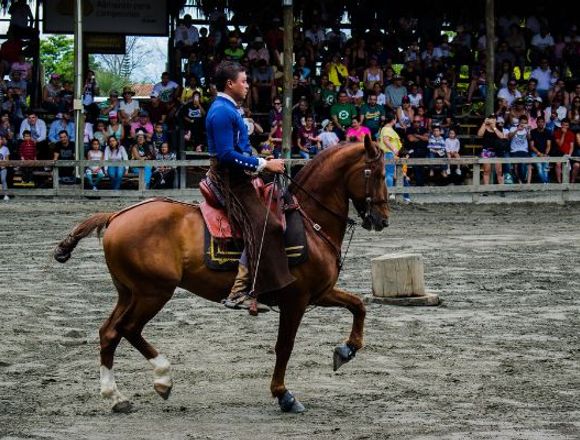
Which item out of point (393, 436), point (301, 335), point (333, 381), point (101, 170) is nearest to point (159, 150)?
point (101, 170)

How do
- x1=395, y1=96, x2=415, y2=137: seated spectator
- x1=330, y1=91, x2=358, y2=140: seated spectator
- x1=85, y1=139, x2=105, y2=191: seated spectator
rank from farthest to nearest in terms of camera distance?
1. x1=395, y1=96, x2=415, y2=137: seated spectator
2. x1=330, y1=91, x2=358, y2=140: seated spectator
3. x1=85, y1=139, x2=105, y2=191: seated spectator

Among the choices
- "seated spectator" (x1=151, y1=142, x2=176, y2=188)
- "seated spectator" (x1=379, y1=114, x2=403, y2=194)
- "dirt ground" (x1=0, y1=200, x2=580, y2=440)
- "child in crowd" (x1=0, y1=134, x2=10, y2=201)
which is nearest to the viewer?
"dirt ground" (x1=0, y1=200, x2=580, y2=440)

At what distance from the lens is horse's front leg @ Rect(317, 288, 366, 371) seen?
9469mm

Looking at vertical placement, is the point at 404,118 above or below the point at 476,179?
above

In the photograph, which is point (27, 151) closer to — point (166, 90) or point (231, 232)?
point (166, 90)

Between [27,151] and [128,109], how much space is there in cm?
251

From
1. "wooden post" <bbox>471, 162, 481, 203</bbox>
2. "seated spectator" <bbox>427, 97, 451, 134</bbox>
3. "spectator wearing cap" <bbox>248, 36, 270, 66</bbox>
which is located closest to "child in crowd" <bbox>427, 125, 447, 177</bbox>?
"wooden post" <bbox>471, 162, 481, 203</bbox>

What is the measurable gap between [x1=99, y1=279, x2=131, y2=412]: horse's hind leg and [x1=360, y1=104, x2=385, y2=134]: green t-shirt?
19.4 metres

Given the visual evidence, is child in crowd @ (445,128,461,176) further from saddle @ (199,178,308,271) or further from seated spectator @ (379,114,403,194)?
saddle @ (199,178,308,271)

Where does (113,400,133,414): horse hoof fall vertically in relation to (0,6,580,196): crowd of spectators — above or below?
below

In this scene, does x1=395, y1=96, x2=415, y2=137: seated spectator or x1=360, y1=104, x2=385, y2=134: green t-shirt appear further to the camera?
x1=395, y1=96, x2=415, y2=137: seated spectator

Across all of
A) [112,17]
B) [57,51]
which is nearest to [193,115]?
[112,17]

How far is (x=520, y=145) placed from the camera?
28922 millimetres

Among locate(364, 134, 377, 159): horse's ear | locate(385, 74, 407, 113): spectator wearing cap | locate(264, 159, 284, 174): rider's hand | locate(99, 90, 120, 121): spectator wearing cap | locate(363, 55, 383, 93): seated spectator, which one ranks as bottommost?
locate(264, 159, 284, 174): rider's hand
